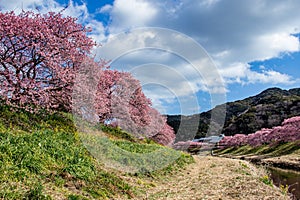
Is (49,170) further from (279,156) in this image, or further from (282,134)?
(282,134)

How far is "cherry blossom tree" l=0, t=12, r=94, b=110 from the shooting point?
1449cm

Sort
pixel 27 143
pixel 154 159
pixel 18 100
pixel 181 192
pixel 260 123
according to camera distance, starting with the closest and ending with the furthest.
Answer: pixel 27 143, pixel 181 192, pixel 18 100, pixel 154 159, pixel 260 123

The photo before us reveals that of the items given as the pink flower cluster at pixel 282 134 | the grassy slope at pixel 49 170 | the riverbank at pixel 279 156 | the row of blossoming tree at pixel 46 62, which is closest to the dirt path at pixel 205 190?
A: the grassy slope at pixel 49 170

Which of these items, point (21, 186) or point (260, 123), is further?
point (260, 123)

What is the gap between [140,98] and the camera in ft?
121

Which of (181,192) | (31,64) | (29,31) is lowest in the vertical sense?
(181,192)

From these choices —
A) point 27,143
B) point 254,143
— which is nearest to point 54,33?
point 27,143

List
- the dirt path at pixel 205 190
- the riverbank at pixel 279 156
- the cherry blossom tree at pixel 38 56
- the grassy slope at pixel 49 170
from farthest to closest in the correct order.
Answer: the riverbank at pixel 279 156 → the cherry blossom tree at pixel 38 56 → the dirt path at pixel 205 190 → the grassy slope at pixel 49 170

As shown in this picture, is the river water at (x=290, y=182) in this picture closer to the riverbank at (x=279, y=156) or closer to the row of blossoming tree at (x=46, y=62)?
the riverbank at (x=279, y=156)

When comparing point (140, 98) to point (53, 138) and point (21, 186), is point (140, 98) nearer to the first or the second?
point (53, 138)

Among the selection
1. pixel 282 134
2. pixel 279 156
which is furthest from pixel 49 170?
pixel 282 134

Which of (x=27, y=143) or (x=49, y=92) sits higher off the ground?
(x=49, y=92)

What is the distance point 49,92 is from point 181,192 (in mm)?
9818

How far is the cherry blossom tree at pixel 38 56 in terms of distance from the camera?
14.5 metres
